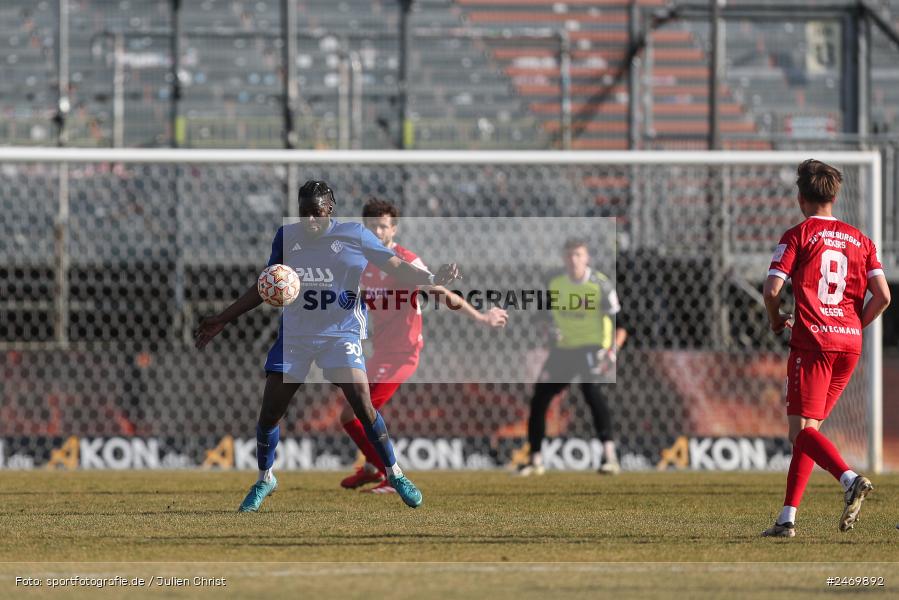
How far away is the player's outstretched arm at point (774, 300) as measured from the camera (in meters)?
7.34

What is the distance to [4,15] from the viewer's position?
2045 centimetres

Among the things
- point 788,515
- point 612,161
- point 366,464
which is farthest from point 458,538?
point 612,161

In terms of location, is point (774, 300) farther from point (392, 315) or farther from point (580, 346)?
point (580, 346)

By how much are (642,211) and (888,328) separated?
166 inches

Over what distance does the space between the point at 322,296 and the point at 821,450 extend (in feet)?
10.5

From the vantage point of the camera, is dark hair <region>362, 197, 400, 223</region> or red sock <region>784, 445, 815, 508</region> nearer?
red sock <region>784, 445, 815, 508</region>

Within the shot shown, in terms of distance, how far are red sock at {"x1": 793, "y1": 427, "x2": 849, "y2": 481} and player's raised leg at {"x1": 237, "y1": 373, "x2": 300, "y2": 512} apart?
3.15 m

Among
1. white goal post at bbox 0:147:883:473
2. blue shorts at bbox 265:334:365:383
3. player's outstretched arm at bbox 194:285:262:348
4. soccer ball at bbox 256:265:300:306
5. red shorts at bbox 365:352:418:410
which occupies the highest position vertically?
white goal post at bbox 0:147:883:473

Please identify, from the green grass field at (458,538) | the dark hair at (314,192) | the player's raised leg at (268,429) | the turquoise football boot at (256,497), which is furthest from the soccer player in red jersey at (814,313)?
the turquoise football boot at (256,497)

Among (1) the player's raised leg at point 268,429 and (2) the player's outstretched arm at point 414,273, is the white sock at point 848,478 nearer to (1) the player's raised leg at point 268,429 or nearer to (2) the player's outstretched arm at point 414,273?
(2) the player's outstretched arm at point 414,273

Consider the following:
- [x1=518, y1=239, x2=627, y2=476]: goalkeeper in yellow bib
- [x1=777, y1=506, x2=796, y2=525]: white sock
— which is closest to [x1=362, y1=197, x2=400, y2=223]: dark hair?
[x1=518, y1=239, x2=627, y2=476]: goalkeeper in yellow bib

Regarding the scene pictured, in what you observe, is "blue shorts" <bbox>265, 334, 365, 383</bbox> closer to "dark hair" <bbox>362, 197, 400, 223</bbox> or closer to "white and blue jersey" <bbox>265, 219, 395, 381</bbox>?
"white and blue jersey" <bbox>265, 219, 395, 381</bbox>

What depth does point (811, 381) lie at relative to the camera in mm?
7457

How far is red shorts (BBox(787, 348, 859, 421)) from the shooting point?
7445mm
